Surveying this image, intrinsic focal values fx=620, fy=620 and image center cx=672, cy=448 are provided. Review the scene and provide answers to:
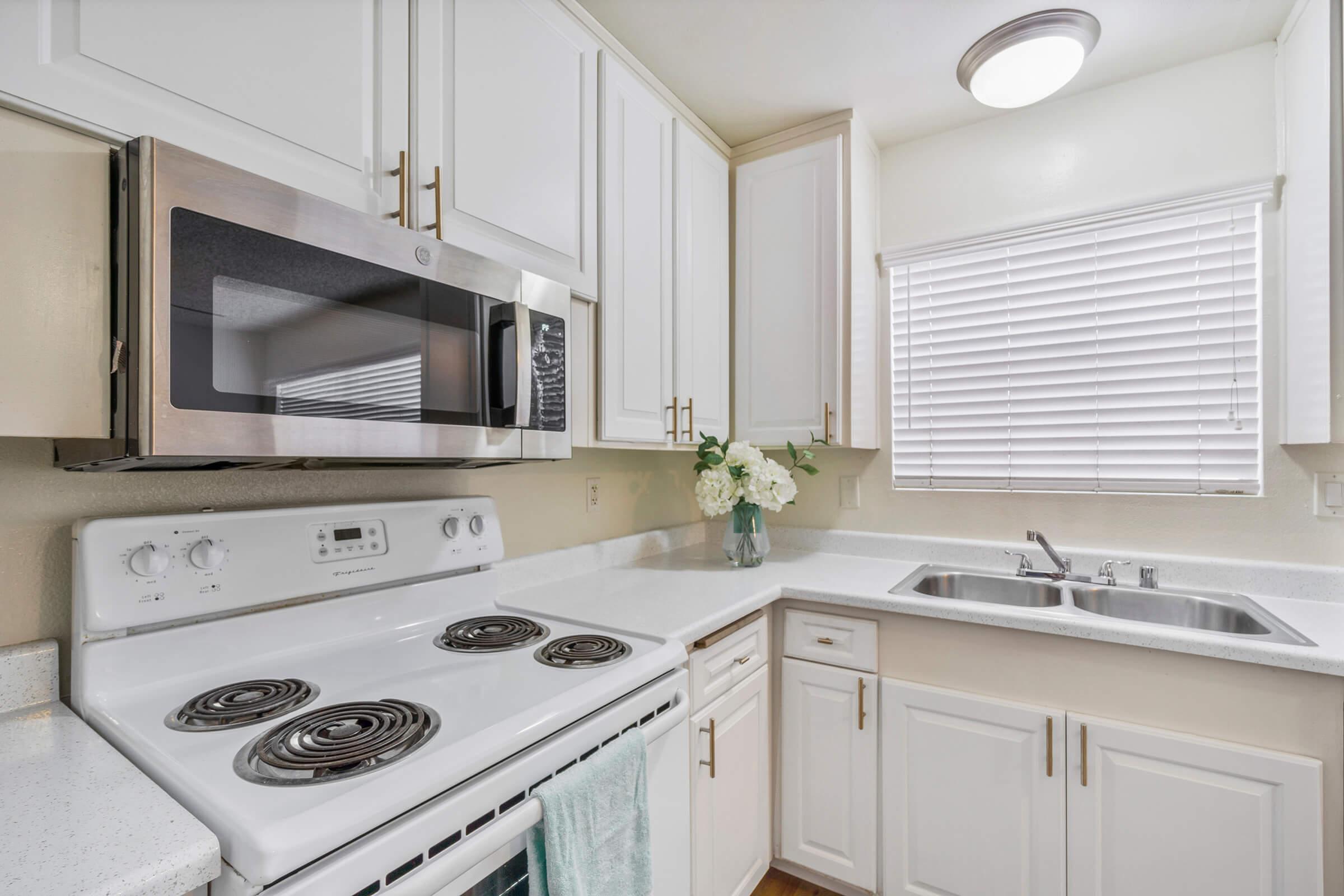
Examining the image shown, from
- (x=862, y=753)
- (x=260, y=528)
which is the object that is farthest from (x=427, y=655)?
(x=862, y=753)

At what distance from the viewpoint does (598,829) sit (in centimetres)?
94

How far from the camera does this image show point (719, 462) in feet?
6.40

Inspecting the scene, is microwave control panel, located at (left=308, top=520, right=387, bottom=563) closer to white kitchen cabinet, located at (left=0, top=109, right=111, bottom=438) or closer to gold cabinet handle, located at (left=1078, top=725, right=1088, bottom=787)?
white kitchen cabinet, located at (left=0, top=109, right=111, bottom=438)

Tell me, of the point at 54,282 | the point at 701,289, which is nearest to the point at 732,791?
the point at 701,289

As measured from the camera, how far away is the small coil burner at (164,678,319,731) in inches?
33.8

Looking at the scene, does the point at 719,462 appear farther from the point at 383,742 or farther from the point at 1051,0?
the point at 1051,0

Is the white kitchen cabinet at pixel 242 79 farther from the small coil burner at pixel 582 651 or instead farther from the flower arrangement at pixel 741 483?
the flower arrangement at pixel 741 483

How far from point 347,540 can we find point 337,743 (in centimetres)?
52

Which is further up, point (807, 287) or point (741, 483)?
point (807, 287)

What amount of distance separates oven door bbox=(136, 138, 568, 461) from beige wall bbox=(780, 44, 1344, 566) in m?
1.52

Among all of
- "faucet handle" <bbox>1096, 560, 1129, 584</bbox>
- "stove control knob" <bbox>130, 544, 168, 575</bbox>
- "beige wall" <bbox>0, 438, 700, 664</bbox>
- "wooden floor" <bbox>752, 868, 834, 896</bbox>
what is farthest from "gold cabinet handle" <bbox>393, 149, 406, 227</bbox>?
"faucet handle" <bbox>1096, 560, 1129, 584</bbox>

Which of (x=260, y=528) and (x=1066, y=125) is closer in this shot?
(x=260, y=528)

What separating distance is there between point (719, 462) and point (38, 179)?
1.56m

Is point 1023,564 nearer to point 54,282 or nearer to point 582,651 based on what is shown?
point 582,651
